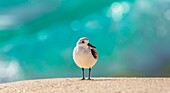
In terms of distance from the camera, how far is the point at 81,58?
12.5 meters

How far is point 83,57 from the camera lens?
41.2 feet

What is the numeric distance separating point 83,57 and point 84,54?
93mm

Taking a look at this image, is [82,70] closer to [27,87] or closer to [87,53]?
[87,53]

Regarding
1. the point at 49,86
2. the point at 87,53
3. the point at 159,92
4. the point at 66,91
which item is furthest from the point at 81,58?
the point at 159,92

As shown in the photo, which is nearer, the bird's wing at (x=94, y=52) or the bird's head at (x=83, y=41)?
the bird's head at (x=83, y=41)

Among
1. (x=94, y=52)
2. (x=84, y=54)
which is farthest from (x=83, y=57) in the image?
(x=94, y=52)

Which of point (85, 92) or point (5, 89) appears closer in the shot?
point (85, 92)

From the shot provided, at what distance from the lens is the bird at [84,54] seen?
41.1 feet

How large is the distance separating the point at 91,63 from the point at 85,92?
3720 mm

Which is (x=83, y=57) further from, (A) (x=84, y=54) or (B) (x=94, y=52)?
(B) (x=94, y=52)

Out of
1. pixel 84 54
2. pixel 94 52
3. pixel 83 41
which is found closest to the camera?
pixel 84 54

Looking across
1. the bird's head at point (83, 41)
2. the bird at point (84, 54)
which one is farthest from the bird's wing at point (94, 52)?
the bird's head at point (83, 41)

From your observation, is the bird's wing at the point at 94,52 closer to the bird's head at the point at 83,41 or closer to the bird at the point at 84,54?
the bird at the point at 84,54

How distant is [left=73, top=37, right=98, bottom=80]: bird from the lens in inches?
494
